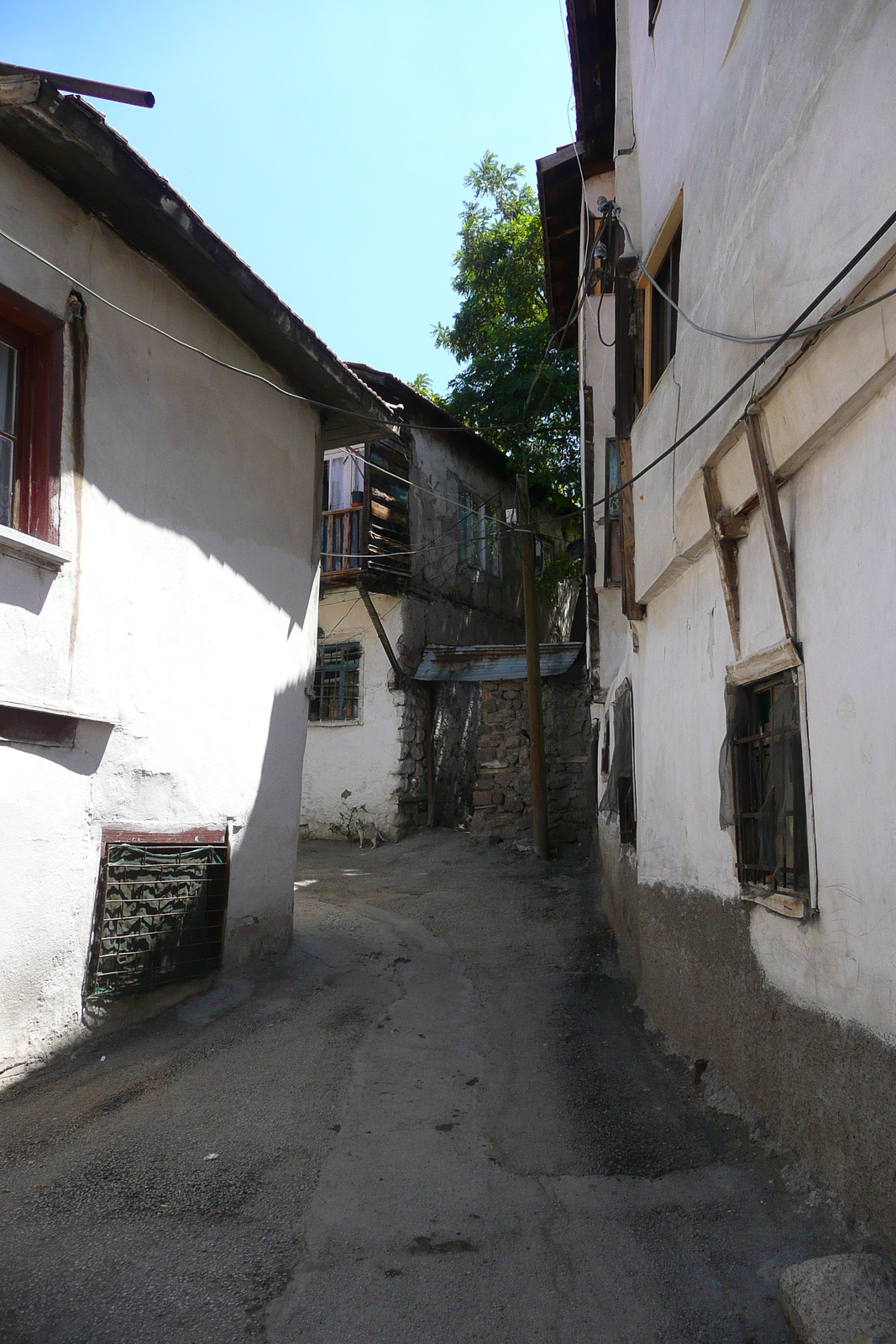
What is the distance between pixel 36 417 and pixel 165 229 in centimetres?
162

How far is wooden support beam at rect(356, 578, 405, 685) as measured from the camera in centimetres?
1523

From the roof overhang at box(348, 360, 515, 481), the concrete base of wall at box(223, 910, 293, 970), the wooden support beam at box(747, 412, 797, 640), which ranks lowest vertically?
the concrete base of wall at box(223, 910, 293, 970)

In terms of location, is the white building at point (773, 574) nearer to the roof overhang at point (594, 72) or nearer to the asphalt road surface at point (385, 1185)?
the asphalt road surface at point (385, 1185)

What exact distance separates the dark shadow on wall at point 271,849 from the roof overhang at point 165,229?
8.85 ft

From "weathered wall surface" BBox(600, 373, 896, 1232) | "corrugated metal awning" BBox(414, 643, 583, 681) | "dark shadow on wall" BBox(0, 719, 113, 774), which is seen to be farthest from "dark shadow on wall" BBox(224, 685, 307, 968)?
"corrugated metal awning" BBox(414, 643, 583, 681)

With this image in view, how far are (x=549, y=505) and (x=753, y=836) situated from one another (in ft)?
49.5

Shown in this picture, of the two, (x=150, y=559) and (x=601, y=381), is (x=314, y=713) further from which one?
(x=150, y=559)

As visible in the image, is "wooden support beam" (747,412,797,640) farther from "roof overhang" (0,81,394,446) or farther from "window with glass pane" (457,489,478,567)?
"window with glass pane" (457,489,478,567)

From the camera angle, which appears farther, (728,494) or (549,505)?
(549,505)

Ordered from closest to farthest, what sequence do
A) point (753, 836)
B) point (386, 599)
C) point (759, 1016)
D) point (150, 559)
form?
point (759, 1016), point (753, 836), point (150, 559), point (386, 599)

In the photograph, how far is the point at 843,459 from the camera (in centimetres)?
357

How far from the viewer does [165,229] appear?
589 centimetres

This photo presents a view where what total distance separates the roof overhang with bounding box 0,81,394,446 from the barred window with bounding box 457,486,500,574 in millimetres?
9719

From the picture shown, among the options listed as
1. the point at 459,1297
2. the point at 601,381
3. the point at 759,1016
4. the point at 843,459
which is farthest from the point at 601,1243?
the point at 601,381
